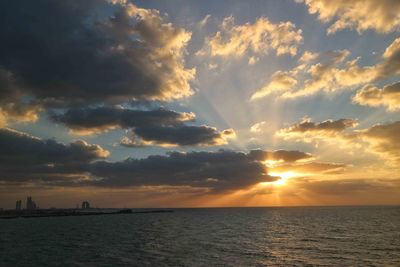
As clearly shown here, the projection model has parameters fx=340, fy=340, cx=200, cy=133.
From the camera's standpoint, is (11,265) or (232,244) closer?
(11,265)

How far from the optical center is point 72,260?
51.5 m

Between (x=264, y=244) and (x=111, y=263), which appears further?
(x=264, y=244)

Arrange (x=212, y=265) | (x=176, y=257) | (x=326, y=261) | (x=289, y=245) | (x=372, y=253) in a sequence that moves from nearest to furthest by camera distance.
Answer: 1. (x=212, y=265)
2. (x=326, y=261)
3. (x=176, y=257)
4. (x=372, y=253)
5. (x=289, y=245)

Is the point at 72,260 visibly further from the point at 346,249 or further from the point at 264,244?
the point at 346,249

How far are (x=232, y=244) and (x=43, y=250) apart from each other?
3664 centimetres

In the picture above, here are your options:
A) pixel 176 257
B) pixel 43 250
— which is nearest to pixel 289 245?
pixel 176 257

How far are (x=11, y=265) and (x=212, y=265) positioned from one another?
2840 centimetres

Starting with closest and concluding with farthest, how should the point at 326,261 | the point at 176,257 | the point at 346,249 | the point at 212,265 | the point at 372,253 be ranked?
1. the point at 212,265
2. the point at 326,261
3. the point at 176,257
4. the point at 372,253
5. the point at 346,249

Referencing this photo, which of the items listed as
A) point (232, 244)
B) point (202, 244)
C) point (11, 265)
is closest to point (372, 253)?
point (232, 244)

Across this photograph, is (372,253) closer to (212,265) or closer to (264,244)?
(264,244)

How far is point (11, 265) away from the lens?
1890 inches

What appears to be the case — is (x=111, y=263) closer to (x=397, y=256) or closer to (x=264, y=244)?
(x=264, y=244)

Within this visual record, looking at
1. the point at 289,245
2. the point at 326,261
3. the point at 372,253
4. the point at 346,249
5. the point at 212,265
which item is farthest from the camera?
the point at 289,245

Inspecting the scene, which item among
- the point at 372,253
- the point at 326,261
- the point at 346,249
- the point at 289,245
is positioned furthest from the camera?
the point at 289,245
